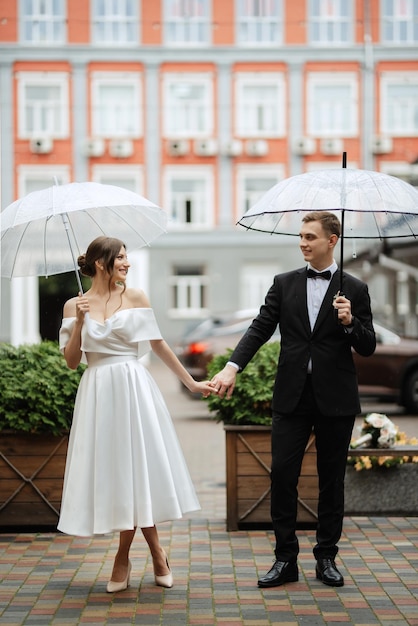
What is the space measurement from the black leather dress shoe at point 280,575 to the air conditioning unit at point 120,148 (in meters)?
27.0

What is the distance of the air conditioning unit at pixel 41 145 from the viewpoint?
31.0 m

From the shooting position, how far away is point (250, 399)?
21.0 feet

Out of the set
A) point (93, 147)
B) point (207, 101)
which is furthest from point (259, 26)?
point (93, 147)

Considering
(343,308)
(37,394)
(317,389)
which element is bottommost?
(37,394)

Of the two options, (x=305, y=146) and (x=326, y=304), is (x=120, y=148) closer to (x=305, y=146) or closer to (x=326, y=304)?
(x=305, y=146)

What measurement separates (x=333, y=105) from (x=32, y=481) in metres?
26.9

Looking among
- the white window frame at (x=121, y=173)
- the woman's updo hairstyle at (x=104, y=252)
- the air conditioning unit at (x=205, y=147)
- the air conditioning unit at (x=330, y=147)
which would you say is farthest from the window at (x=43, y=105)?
the woman's updo hairstyle at (x=104, y=252)

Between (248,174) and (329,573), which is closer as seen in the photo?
(329,573)

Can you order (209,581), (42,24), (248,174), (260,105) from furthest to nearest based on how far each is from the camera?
(248,174), (260,105), (42,24), (209,581)

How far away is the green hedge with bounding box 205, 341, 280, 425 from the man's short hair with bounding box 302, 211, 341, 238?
1.69 m

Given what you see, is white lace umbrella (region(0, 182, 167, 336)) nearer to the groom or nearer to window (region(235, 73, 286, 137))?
the groom

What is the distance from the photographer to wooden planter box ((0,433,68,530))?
6.26 metres

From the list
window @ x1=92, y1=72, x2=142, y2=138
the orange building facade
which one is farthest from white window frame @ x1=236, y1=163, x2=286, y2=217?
window @ x1=92, y1=72, x2=142, y2=138

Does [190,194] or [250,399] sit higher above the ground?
[190,194]
